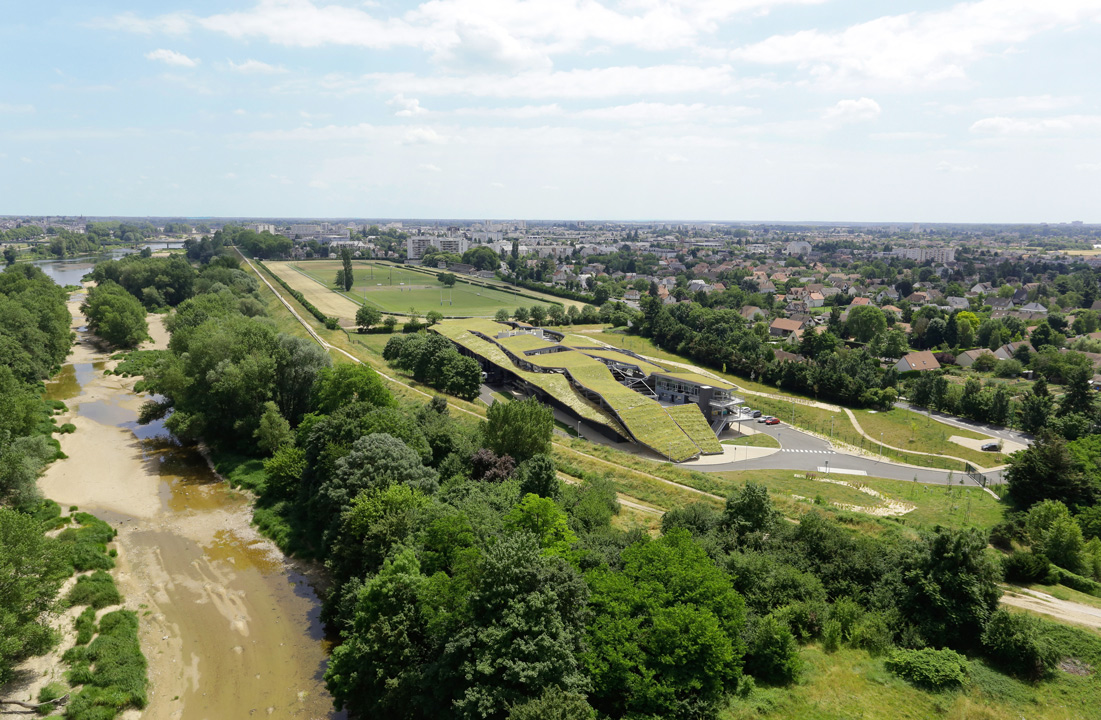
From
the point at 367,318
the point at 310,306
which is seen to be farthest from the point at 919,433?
the point at 310,306

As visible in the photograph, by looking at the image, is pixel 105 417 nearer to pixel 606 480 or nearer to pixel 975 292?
pixel 606 480

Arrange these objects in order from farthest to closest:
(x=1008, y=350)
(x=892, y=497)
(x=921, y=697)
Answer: (x=1008, y=350) → (x=892, y=497) → (x=921, y=697)

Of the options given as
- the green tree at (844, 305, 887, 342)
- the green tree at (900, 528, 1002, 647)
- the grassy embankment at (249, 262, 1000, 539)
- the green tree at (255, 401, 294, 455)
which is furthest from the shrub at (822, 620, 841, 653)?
the green tree at (844, 305, 887, 342)

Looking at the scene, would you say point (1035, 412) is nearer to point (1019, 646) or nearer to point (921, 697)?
point (1019, 646)

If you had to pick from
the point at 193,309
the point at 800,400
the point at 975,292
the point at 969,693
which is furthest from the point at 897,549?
the point at 975,292

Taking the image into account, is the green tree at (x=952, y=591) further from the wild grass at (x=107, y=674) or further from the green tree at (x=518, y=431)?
the wild grass at (x=107, y=674)
